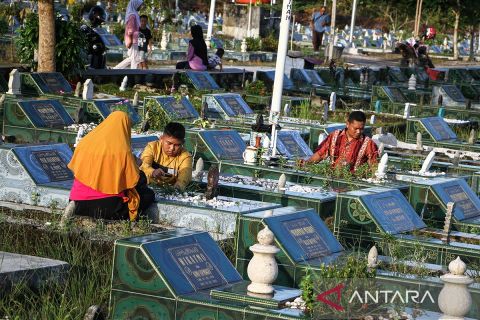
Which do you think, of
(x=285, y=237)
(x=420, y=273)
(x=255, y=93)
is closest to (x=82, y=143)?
(x=285, y=237)

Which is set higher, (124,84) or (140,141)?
(140,141)

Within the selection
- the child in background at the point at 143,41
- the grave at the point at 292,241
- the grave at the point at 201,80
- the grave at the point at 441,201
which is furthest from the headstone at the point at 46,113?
the child in background at the point at 143,41

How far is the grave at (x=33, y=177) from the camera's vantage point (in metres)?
12.0

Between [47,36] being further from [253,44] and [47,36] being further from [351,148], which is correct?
[253,44]

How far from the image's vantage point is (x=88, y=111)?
18.1 metres

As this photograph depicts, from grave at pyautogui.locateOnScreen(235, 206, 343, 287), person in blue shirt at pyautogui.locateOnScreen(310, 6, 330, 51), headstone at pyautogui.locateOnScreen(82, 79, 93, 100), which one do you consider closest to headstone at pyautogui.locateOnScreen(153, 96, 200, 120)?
headstone at pyautogui.locateOnScreen(82, 79, 93, 100)

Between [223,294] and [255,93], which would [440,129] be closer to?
[255,93]

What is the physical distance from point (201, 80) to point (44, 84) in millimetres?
5117

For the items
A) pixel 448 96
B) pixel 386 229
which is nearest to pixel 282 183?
pixel 386 229

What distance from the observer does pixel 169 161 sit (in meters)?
12.4

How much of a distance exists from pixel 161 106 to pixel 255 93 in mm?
6041

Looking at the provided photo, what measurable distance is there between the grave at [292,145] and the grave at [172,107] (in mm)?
1818

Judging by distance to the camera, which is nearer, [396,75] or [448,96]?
[448,96]

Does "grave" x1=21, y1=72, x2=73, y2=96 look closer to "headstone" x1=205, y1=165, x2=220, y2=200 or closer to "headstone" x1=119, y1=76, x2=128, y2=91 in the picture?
"headstone" x1=119, y1=76, x2=128, y2=91
